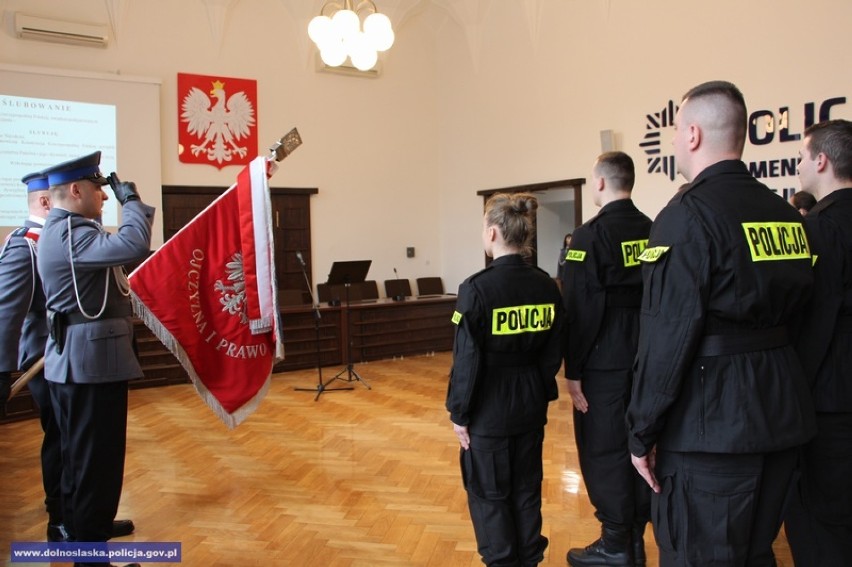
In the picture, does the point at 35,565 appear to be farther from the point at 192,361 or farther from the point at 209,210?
the point at 209,210

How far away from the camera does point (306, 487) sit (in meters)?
3.85

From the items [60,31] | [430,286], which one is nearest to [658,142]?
[430,286]

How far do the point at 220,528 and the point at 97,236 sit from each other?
1.70 m

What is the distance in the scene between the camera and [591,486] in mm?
2725

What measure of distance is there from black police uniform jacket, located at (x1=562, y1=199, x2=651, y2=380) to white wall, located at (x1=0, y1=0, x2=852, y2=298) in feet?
13.2

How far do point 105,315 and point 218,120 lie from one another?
21.0ft

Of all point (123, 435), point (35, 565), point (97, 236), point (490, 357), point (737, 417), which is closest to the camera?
point (737, 417)

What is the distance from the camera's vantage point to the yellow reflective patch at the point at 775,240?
62.6 inches

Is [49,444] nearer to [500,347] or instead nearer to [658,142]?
[500,347]

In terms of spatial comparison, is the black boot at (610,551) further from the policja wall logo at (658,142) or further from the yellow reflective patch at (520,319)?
the policja wall logo at (658,142)

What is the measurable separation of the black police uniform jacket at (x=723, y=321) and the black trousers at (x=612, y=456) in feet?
3.22

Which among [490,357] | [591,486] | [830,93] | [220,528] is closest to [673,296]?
[490,357]

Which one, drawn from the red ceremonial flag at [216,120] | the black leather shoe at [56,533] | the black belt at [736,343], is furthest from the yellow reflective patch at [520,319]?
the red ceremonial flag at [216,120]

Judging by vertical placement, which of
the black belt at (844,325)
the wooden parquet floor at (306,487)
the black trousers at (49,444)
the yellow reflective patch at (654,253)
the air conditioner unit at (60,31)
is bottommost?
the wooden parquet floor at (306,487)
